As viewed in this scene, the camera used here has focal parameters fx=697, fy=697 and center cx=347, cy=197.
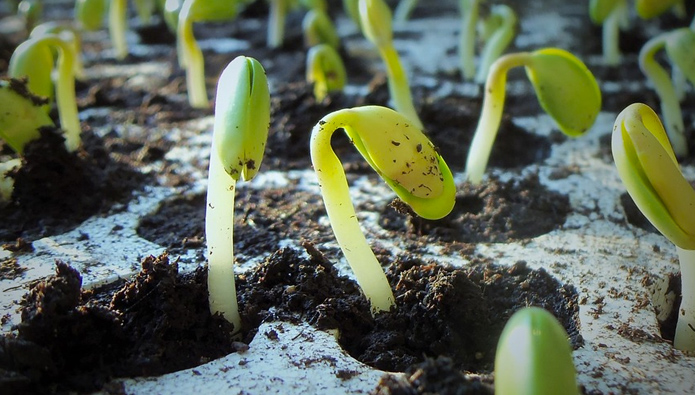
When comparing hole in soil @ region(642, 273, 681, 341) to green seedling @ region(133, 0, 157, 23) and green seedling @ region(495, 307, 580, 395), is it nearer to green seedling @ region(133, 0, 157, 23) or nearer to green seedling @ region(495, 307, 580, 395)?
green seedling @ region(495, 307, 580, 395)

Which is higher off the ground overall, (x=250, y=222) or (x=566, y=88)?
(x=566, y=88)

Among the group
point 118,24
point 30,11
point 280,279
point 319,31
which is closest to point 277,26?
point 319,31

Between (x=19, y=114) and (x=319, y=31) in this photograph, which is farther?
(x=319, y=31)

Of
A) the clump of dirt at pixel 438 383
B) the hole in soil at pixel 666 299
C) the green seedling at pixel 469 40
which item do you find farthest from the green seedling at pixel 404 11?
the clump of dirt at pixel 438 383

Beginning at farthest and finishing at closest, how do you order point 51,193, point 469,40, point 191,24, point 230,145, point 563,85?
point 469,40 < point 191,24 < point 51,193 < point 563,85 < point 230,145

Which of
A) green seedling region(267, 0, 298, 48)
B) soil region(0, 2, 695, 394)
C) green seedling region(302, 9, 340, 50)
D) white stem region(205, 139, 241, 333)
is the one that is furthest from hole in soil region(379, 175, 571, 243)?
green seedling region(267, 0, 298, 48)

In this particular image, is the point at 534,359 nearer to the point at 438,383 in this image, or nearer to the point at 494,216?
the point at 438,383

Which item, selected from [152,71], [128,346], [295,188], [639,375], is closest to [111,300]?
[128,346]

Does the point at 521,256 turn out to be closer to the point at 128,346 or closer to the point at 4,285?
the point at 128,346
